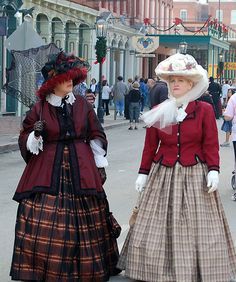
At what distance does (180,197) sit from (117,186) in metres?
6.30

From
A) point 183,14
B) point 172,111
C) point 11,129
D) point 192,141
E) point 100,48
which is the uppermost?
point 183,14

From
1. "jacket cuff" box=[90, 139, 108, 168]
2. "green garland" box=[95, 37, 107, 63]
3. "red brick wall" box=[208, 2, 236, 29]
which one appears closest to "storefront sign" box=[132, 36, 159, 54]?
"green garland" box=[95, 37, 107, 63]

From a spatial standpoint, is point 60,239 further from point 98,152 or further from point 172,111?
point 172,111

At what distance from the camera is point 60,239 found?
569 centimetres

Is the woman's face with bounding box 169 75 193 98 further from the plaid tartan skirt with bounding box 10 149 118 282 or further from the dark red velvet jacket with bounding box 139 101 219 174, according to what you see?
the plaid tartan skirt with bounding box 10 149 118 282

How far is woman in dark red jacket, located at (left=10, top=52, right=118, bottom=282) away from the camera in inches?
225

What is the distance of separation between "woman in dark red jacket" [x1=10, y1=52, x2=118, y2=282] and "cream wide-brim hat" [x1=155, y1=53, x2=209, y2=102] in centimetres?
63

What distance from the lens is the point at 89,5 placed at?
3741 centimetres

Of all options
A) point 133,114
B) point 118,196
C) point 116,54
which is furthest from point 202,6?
point 118,196

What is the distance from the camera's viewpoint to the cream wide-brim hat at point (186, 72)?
231 inches

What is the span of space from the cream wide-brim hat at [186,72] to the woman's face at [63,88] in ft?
2.17

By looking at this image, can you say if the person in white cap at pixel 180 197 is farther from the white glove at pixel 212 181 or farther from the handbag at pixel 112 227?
the handbag at pixel 112 227

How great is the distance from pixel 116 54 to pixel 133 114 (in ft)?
61.8

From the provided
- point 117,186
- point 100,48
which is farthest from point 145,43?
point 117,186
